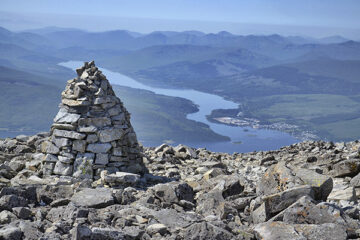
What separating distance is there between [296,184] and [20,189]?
24.2 ft

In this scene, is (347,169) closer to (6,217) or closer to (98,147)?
(98,147)

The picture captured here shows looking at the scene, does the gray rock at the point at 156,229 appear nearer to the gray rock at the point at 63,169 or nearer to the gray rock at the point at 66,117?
the gray rock at the point at 63,169

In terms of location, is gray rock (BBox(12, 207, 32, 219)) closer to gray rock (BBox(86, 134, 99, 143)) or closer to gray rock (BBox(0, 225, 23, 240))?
gray rock (BBox(0, 225, 23, 240))

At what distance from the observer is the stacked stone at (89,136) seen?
16.1 metres

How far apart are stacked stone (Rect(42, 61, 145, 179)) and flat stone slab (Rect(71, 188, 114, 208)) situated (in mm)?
4705

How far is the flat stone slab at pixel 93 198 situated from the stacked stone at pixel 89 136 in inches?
185

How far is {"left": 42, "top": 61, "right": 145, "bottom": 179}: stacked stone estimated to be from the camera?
52.9ft

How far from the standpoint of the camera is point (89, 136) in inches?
639

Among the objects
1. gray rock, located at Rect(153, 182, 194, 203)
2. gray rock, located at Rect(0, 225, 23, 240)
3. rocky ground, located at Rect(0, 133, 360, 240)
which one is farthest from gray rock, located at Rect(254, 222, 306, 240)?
gray rock, located at Rect(0, 225, 23, 240)

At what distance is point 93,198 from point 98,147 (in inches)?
221

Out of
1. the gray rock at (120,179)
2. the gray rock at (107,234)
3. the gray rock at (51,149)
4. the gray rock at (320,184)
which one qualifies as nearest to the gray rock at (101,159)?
the gray rock at (120,179)

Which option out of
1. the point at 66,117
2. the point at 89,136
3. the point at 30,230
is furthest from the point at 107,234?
the point at 66,117

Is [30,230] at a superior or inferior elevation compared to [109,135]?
inferior

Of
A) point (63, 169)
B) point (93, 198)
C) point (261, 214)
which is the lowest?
point (63, 169)
